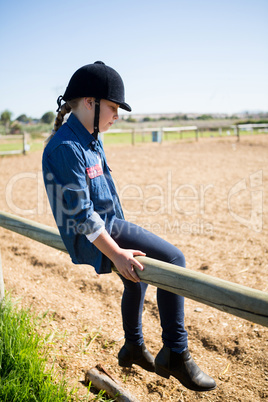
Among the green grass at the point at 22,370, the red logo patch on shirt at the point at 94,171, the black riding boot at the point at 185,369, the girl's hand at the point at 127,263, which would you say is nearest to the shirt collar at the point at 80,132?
the red logo patch on shirt at the point at 94,171

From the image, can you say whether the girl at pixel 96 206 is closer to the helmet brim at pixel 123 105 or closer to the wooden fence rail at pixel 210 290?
the helmet brim at pixel 123 105

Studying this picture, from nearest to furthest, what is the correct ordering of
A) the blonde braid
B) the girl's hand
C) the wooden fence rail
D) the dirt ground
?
the wooden fence rail → the girl's hand → the blonde braid → the dirt ground

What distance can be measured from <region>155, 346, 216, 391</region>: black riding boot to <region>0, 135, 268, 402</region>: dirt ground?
A: 525 millimetres

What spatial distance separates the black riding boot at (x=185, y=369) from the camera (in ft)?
5.16

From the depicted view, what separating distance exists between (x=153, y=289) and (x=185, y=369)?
68.8 inches

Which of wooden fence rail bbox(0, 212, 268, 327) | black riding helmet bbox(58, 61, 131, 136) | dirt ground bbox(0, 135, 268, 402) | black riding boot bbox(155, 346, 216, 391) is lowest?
dirt ground bbox(0, 135, 268, 402)

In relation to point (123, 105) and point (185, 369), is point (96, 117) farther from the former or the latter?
point (185, 369)

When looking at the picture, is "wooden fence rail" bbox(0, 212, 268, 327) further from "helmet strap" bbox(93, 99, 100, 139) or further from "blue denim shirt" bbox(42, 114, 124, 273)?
"helmet strap" bbox(93, 99, 100, 139)

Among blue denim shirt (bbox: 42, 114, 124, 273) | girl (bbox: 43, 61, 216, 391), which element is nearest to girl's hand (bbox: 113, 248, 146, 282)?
girl (bbox: 43, 61, 216, 391)

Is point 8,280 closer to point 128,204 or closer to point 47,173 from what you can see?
point 47,173

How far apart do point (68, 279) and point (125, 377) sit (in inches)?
55.3

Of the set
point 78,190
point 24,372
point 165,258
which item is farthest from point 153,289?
point 78,190

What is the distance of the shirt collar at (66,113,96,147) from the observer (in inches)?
62.6

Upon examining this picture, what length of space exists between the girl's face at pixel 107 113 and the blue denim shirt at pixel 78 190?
8cm
